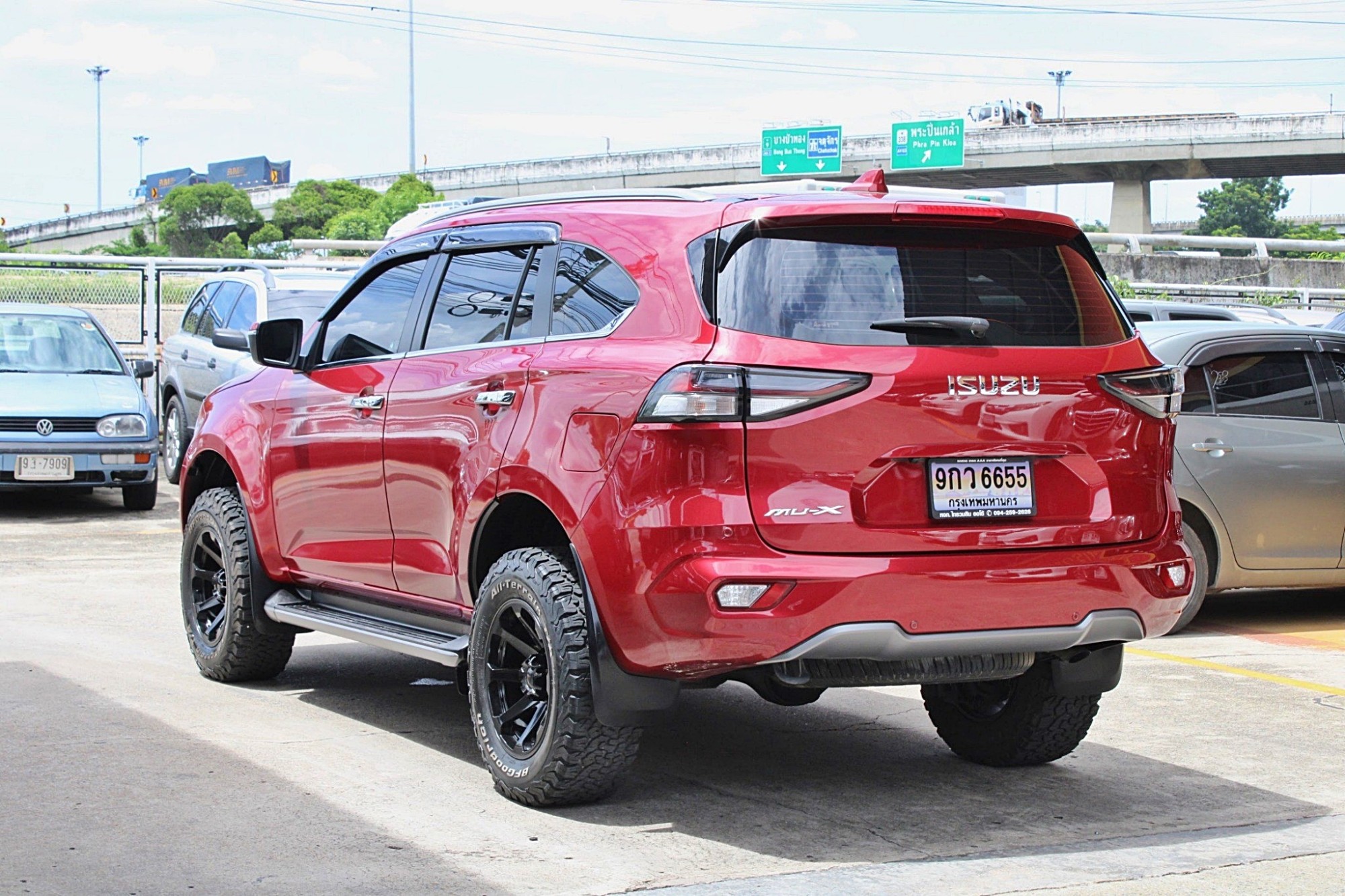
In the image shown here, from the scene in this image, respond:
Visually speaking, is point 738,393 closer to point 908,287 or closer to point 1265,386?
point 908,287

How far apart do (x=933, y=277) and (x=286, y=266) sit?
50.2ft

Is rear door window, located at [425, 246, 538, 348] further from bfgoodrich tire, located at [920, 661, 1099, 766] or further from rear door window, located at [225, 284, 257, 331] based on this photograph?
rear door window, located at [225, 284, 257, 331]

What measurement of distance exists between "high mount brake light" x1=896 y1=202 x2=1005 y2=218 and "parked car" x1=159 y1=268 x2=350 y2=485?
947 centimetres

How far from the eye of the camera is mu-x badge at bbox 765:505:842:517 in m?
4.68

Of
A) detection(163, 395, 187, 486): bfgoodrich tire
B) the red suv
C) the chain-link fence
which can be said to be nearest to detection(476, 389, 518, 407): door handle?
the red suv

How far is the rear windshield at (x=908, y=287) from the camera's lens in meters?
4.85

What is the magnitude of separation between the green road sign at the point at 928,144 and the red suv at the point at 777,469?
58127 millimetres

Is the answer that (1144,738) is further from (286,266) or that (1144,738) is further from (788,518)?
(286,266)

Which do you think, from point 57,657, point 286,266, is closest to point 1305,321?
point 286,266

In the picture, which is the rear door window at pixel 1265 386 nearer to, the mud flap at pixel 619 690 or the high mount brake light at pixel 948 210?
the high mount brake light at pixel 948 210

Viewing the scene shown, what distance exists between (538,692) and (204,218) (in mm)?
118223

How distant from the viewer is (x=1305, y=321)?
1906 centimetres

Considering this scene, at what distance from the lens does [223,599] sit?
24.0 feet

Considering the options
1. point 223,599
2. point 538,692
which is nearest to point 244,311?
point 223,599
